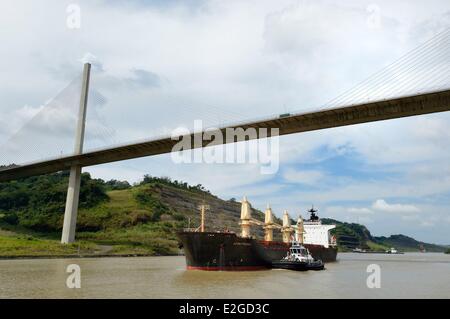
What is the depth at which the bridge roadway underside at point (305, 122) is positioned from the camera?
100 ft

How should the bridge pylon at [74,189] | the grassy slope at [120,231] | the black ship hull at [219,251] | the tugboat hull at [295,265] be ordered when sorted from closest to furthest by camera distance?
the black ship hull at [219,251], the tugboat hull at [295,265], the grassy slope at [120,231], the bridge pylon at [74,189]

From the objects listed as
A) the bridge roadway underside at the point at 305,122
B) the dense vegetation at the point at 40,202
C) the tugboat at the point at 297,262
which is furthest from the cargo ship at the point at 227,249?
the dense vegetation at the point at 40,202

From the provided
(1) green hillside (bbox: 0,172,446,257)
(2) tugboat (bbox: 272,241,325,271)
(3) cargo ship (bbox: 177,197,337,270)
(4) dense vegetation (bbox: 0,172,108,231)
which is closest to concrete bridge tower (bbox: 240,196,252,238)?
(3) cargo ship (bbox: 177,197,337,270)

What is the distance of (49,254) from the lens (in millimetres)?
40406

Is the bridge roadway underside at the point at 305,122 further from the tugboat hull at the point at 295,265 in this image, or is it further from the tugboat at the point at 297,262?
the tugboat hull at the point at 295,265

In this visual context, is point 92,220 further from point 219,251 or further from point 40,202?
point 219,251

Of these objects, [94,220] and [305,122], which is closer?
[305,122]

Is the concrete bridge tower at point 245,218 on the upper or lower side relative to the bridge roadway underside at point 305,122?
lower

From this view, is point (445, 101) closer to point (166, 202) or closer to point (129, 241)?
point (129, 241)

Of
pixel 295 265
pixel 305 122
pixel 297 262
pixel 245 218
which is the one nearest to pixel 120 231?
pixel 245 218

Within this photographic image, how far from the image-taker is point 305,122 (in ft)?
118
